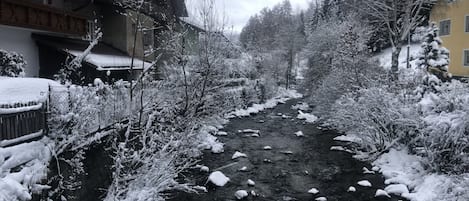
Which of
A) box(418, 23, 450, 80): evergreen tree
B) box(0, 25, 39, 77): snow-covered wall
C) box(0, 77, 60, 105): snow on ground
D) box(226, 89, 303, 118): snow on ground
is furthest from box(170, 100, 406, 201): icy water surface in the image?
box(0, 25, 39, 77): snow-covered wall

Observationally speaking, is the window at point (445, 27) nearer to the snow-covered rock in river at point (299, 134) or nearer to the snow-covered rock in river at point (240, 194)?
the snow-covered rock in river at point (299, 134)

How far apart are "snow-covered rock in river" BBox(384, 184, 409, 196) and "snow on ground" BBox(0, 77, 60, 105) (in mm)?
9918

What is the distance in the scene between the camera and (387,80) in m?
16.0

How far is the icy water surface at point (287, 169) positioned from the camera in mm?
11438

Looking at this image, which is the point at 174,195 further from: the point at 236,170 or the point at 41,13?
the point at 41,13

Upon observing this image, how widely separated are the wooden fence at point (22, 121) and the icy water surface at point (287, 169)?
4788 millimetres

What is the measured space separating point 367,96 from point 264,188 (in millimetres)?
6461

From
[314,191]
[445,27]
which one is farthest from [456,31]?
[314,191]

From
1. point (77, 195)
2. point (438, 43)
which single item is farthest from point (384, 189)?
point (438, 43)

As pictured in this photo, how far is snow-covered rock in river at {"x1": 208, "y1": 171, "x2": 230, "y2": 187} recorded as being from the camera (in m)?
12.1

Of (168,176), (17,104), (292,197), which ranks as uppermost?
(17,104)

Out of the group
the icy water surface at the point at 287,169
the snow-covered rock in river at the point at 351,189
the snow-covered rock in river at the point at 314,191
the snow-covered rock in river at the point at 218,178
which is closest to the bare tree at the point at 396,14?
the icy water surface at the point at 287,169

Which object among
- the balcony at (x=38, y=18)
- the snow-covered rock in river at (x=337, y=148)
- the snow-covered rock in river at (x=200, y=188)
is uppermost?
the balcony at (x=38, y=18)

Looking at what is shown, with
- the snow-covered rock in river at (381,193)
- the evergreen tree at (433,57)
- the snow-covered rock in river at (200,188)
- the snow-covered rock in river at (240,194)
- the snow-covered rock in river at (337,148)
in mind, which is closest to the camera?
the snow-covered rock in river at (240,194)
